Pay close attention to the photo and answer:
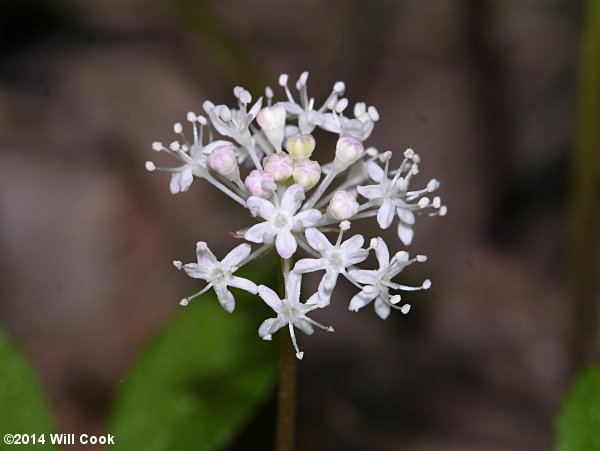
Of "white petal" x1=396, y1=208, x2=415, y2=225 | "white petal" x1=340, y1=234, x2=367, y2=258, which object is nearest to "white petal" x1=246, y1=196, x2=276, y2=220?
"white petal" x1=340, y1=234, x2=367, y2=258

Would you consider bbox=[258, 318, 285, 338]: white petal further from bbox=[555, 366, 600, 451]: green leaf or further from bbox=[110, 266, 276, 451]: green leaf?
bbox=[555, 366, 600, 451]: green leaf

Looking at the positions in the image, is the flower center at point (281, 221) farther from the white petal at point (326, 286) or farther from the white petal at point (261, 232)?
the white petal at point (326, 286)

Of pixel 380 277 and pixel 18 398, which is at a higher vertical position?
pixel 380 277

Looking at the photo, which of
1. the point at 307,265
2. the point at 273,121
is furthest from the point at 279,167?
the point at 307,265

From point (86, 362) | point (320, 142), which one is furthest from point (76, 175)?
point (320, 142)

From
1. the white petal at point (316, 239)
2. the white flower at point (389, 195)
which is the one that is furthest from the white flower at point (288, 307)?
the white flower at point (389, 195)

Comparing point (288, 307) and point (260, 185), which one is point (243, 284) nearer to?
point (288, 307)
